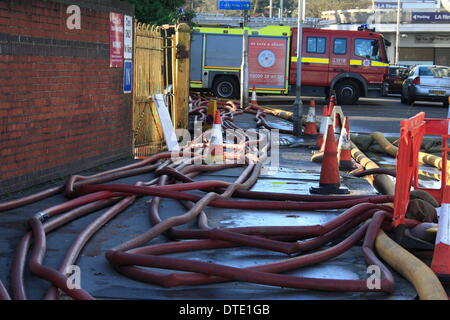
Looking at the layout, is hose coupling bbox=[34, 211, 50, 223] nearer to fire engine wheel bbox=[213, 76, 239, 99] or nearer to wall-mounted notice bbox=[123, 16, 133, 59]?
wall-mounted notice bbox=[123, 16, 133, 59]

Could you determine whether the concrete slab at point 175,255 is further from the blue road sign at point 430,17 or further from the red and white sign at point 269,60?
the blue road sign at point 430,17

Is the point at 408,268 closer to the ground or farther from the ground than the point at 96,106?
closer to the ground

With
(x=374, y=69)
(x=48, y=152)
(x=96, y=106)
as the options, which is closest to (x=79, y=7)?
(x=96, y=106)

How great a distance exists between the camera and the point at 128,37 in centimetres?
1175

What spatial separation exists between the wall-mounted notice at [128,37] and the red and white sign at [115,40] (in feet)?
0.50

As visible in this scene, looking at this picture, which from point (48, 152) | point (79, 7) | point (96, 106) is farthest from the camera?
point (96, 106)

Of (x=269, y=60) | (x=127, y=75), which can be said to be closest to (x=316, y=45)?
(x=269, y=60)

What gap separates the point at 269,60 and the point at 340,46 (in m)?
2.83

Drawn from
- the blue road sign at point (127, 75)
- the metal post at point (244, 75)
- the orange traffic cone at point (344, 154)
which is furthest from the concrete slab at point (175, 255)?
the metal post at point (244, 75)

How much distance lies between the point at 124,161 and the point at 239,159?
177 cm

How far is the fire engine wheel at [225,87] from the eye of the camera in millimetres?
29812

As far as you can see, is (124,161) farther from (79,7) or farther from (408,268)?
(408,268)

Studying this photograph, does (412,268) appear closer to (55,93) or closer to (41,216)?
(41,216)

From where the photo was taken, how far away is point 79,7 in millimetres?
9898
